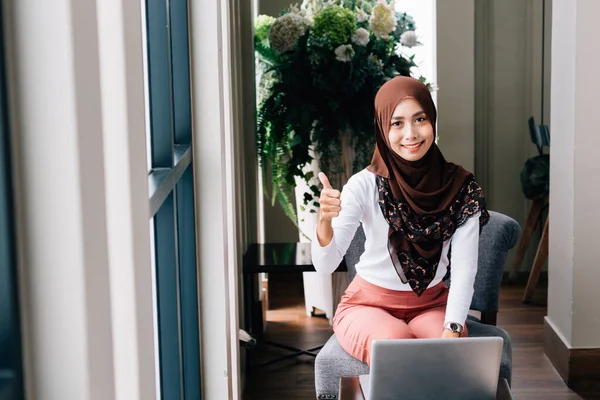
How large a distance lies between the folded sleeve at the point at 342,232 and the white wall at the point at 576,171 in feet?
3.78

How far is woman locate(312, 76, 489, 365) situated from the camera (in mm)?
2316

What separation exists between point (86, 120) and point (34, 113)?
0.03 m

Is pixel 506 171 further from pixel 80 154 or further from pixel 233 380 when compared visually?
pixel 80 154

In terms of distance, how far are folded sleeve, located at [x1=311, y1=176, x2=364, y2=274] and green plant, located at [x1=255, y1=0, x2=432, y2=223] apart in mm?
1114

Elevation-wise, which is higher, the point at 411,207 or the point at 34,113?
the point at 34,113

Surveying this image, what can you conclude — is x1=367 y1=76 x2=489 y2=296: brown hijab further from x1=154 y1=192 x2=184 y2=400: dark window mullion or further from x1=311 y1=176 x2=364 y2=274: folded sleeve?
x1=154 y1=192 x2=184 y2=400: dark window mullion

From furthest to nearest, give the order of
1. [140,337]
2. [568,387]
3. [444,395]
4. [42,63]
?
[568,387], [444,395], [140,337], [42,63]

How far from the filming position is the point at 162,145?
61.0 inches

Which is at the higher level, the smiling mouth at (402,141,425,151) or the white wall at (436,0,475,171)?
the white wall at (436,0,475,171)

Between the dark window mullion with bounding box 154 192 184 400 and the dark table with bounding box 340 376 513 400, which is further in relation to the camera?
the dark table with bounding box 340 376 513 400

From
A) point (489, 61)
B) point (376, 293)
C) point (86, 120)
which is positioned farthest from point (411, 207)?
point (489, 61)

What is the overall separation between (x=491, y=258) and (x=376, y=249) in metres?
0.47

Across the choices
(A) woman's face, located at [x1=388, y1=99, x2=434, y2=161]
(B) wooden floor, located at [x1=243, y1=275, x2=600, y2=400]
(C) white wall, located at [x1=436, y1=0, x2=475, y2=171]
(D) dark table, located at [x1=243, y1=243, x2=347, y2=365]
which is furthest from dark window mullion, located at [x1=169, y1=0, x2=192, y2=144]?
(C) white wall, located at [x1=436, y1=0, x2=475, y2=171]

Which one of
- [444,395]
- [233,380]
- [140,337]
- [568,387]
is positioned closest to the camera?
[140,337]
